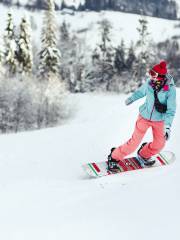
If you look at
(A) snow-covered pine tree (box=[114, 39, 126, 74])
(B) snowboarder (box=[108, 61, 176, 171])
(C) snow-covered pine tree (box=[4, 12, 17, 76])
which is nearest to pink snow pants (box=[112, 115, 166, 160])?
(B) snowboarder (box=[108, 61, 176, 171])

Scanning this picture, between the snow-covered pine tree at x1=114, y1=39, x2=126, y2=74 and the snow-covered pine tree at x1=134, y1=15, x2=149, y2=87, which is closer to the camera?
the snow-covered pine tree at x1=134, y1=15, x2=149, y2=87

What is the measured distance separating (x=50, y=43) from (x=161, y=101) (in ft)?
113

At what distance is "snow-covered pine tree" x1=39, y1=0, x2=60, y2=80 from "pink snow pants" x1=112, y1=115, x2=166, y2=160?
33684 millimetres

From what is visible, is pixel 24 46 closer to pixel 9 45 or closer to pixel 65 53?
pixel 9 45

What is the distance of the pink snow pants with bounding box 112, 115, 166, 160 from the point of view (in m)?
7.87

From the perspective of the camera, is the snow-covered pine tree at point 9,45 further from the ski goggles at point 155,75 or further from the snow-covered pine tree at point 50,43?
the ski goggles at point 155,75

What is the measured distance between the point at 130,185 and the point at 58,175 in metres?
2.06

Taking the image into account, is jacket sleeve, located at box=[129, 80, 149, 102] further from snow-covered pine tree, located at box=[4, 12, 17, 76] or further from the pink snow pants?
snow-covered pine tree, located at box=[4, 12, 17, 76]

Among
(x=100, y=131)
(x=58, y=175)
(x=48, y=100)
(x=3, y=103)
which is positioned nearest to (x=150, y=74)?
(x=58, y=175)

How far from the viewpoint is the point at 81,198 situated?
21.6 feet

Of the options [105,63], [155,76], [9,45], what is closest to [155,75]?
[155,76]

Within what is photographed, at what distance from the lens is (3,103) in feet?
124

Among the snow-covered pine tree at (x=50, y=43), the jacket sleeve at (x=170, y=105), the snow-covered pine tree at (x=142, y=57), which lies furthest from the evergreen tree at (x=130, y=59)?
the jacket sleeve at (x=170, y=105)

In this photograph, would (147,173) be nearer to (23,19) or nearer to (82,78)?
(23,19)
